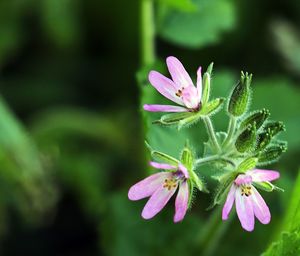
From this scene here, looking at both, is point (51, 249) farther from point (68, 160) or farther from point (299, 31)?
point (299, 31)

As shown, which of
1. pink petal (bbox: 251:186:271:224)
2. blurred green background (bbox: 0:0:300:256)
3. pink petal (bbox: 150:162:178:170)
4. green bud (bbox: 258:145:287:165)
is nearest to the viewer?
pink petal (bbox: 150:162:178:170)

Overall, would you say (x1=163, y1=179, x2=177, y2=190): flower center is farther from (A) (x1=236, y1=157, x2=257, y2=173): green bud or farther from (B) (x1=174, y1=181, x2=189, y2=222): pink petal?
(A) (x1=236, y1=157, x2=257, y2=173): green bud

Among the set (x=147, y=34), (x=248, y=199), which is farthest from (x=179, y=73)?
(x=147, y=34)

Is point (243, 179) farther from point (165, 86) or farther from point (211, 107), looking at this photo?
point (165, 86)

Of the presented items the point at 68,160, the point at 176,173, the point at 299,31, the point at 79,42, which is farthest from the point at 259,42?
the point at 176,173

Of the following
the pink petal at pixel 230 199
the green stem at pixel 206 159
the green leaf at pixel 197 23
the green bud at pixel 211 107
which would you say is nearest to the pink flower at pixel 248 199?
the pink petal at pixel 230 199

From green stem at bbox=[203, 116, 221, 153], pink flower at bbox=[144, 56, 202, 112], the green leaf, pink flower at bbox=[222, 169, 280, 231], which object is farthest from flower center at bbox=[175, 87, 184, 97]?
the green leaf
